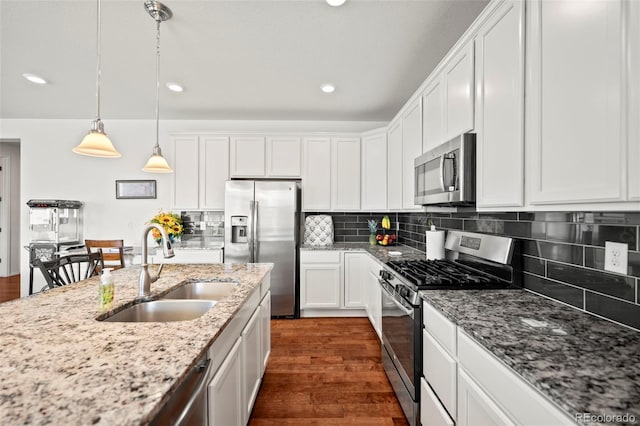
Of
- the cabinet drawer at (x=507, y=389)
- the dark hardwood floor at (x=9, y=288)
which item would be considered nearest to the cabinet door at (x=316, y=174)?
the cabinet drawer at (x=507, y=389)

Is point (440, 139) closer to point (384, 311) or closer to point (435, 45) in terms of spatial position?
point (435, 45)

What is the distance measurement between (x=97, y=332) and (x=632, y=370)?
1.66 meters

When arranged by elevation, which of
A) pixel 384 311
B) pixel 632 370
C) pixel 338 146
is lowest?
pixel 384 311

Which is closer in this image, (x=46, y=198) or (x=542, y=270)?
(x=542, y=270)

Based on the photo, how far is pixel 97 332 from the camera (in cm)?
95

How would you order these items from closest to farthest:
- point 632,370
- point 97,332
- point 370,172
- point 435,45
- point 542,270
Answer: point 632,370 → point 97,332 → point 542,270 → point 435,45 → point 370,172

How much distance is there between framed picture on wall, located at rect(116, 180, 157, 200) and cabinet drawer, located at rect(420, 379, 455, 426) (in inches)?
165

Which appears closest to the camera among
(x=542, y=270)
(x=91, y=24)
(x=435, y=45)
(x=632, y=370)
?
(x=632, y=370)

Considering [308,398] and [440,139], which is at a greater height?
[440,139]

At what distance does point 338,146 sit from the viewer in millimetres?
3754

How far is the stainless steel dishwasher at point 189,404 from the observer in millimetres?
716

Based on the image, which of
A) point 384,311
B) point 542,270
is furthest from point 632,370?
point 384,311

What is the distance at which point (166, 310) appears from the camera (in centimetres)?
142

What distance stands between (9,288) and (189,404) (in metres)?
6.04
